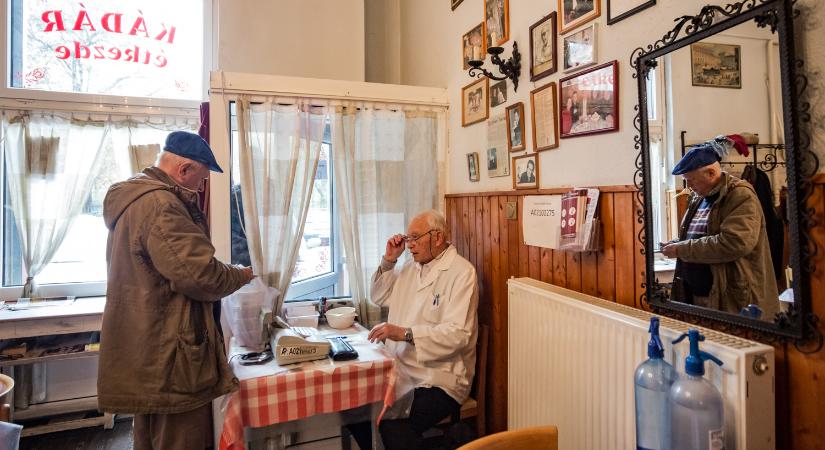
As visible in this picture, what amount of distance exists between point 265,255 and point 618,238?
1632 mm

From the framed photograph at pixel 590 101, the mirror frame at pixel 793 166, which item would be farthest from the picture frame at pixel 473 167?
the mirror frame at pixel 793 166

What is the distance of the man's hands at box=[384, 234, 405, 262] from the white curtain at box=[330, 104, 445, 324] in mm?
202

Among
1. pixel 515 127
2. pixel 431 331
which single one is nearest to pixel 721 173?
pixel 515 127

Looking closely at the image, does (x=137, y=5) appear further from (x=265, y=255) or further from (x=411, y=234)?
(x=411, y=234)

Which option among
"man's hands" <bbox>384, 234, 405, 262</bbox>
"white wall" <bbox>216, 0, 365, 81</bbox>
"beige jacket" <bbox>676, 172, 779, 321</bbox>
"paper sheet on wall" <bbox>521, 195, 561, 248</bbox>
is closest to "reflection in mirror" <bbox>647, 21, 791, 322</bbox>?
"beige jacket" <bbox>676, 172, 779, 321</bbox>

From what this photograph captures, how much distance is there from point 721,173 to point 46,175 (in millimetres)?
3533

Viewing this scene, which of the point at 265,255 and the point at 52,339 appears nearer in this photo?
the point at 265,255

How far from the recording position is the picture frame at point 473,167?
87.9 inches

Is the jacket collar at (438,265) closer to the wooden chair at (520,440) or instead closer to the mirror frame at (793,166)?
the wooden chair at (520,440)

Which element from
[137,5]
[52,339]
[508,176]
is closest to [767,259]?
[508,176]

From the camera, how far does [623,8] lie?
1.30m

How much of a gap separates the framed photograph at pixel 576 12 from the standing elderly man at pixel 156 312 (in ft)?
4.83

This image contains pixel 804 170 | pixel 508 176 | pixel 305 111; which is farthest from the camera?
pixel 305 111

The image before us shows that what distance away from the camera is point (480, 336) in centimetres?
210
